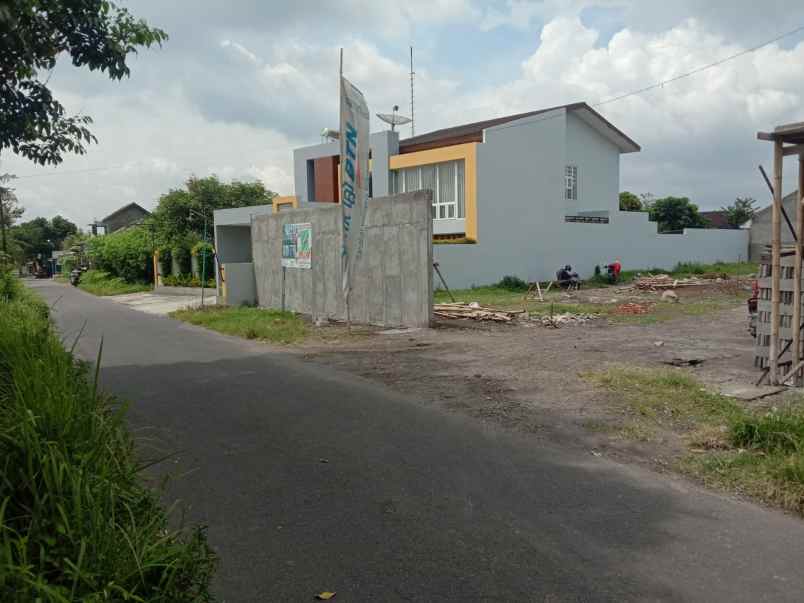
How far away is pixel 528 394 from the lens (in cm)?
812

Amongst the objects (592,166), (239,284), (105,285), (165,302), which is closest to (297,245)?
(239,284)

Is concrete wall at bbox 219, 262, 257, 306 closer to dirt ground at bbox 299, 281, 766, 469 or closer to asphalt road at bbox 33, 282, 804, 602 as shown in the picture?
dirt ground at bbox 299, 281, 766, 469

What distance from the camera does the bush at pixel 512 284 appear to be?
86.9 ft

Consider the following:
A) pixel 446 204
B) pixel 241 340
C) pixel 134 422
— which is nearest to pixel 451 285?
pixel 446 204

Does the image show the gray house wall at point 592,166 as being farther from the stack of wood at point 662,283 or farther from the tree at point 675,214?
the tree at point 675,214

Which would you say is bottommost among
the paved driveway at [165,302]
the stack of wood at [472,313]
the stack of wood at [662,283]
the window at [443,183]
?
the paved driveway at [165,302]

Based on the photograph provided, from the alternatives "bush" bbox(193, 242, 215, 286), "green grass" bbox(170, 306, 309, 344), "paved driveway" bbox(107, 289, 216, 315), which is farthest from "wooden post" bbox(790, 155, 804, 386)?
Result: "bush" bbox(193, 242, 215, 286)

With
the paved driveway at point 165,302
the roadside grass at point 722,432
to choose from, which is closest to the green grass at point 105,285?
the paved driveway at point 165,302

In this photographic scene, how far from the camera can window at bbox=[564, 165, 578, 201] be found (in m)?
33.2

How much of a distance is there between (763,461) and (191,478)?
4.53 m

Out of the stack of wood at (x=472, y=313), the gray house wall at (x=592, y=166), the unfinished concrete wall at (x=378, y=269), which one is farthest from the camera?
the gray house wall at (x=592, y=166)

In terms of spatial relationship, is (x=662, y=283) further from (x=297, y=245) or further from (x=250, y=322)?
(x=250, y=322)

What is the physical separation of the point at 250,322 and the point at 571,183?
72.3 ft

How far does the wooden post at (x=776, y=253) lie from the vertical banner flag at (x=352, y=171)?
8444mm
